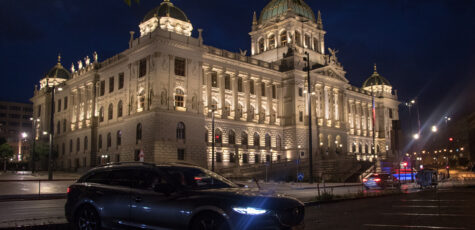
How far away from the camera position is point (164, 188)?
30.0 feet

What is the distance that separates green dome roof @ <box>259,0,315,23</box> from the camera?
3526 inches

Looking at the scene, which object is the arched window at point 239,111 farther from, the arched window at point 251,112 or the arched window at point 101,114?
the arched window at point 101,114

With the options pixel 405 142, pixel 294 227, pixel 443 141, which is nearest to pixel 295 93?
pixel 405 142

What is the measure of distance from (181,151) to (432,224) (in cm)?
4940

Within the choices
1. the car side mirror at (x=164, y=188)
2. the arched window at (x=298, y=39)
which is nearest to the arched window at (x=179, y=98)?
the arched window at (x=298, y=39)

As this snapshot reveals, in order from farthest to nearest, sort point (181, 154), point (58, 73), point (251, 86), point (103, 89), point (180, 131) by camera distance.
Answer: point (58, 73), point (251, 86), point (103, 89), point (180, 131), point (181, 154)

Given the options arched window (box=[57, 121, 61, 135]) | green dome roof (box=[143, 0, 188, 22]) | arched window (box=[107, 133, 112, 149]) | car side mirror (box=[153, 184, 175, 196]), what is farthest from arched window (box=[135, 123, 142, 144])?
car side mirror (box=[153, 184, 175, 196])

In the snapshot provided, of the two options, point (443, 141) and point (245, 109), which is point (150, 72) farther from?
point (443, 141)

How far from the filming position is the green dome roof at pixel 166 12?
65.2 meters

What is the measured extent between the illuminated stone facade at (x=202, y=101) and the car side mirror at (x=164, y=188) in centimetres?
4098

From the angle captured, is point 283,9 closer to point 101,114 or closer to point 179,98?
point 179,98

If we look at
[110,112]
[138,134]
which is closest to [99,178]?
[138,134]

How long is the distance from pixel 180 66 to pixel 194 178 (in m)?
54.4

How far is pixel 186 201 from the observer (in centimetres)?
901
